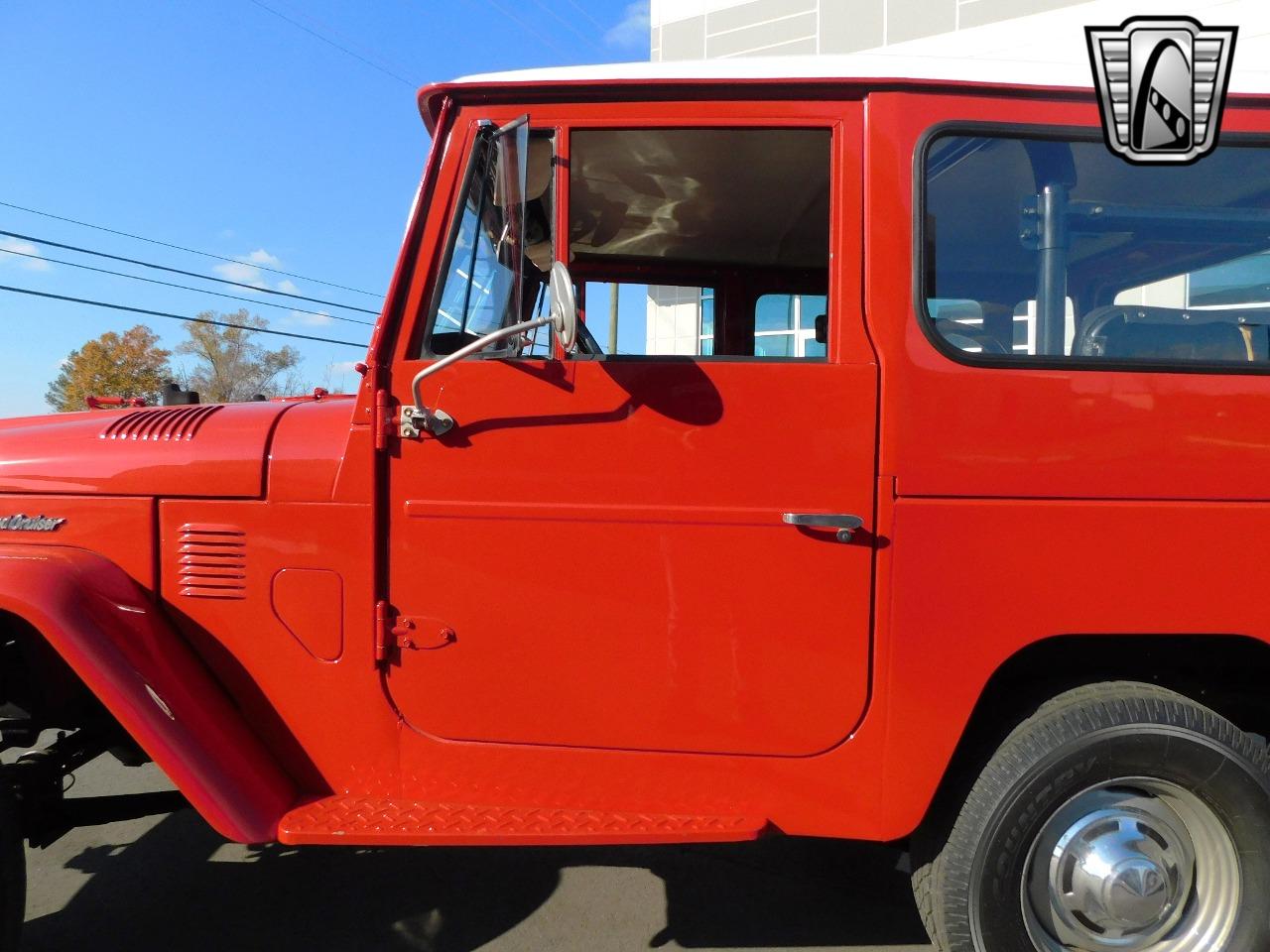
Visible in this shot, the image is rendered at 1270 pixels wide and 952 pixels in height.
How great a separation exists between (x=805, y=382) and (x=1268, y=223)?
4.12 feet

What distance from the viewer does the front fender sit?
1917 mm

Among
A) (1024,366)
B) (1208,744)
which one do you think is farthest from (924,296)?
(1208,744)

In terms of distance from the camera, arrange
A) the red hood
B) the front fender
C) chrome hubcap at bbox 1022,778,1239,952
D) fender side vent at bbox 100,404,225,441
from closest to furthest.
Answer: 1. the front fender
2. chrome hubcap at bbox 1022,778,1239,952
3. the red hood
4. fender side vent at bbox 100,404,225,441

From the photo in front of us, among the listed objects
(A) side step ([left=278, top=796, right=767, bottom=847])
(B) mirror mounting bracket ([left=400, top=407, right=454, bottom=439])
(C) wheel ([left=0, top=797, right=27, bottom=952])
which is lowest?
(C) wheel ([left=0, top=797, right=27, bottom=952])

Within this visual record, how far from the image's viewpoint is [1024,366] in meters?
1.95

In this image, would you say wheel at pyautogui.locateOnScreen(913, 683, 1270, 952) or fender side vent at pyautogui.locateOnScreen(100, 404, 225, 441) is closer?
wheel at pyautogui.locateOnScreen(913, 683, 1270, 952)

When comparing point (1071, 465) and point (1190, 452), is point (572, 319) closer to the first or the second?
point (1071, 465)

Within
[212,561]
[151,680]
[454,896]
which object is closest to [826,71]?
[212,561]

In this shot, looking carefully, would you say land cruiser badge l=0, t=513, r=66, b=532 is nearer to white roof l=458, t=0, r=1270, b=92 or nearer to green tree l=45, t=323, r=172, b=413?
white roof l=458, t=0, r=1270, b=92

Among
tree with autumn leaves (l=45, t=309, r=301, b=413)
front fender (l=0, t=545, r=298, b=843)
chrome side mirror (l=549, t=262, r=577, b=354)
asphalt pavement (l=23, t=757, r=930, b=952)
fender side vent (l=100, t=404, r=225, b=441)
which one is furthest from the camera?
tree with autumn leaves (l=45, t=309, r=301, b=413)

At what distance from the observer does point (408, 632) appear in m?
2.05

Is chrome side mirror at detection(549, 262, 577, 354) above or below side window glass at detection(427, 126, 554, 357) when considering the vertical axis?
below

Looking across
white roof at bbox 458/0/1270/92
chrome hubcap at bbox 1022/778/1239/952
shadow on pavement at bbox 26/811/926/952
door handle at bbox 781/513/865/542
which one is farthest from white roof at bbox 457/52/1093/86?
shadow on pavement at bbox 26/811/926/952

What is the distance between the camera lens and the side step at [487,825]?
1977 millimetres
